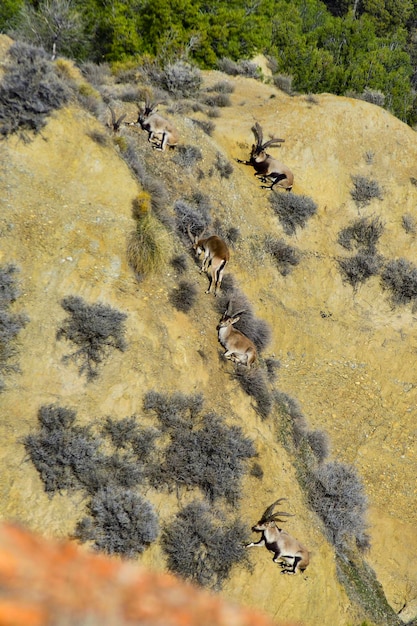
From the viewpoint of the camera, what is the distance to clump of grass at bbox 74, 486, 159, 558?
33.7 feet

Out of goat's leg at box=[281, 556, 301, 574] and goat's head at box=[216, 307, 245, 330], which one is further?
goat's head at box=[216, 307, 245, 330]

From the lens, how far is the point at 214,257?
15430 millimetres

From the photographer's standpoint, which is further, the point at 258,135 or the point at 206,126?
the point at 206,126

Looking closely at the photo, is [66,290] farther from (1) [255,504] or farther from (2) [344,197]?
(2) [344,197]

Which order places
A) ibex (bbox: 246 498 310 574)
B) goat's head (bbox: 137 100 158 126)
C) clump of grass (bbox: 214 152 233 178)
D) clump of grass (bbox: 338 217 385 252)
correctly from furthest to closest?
→ clump of grass (bbox: 338 217 385 252) → clump of grass (bbox: 214 152 233 178) → goat's head (bbox: 137 100 158 126) → ibex (bbox: 246 498 310 574)

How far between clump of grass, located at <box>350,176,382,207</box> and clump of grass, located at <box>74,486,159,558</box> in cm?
2051

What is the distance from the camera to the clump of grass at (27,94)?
14.2 metres

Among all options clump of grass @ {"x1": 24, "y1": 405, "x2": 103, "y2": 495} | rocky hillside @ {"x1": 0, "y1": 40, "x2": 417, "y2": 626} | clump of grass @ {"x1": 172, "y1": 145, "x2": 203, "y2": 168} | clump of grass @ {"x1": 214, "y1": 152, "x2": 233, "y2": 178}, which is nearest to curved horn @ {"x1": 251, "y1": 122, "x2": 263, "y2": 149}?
rocky hillside @ {"x1": 0, "y1": 40, "x2": 417, "y2": 626}

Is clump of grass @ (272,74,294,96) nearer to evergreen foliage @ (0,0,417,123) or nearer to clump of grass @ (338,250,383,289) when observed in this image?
evergreen foliage @ (0,0,417,123)

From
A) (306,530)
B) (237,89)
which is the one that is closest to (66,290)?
(306,530)

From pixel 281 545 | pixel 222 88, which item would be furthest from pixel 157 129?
pixel 281 545

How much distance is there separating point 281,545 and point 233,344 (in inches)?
220

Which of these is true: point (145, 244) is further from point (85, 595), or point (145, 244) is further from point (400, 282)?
point (400, 282)

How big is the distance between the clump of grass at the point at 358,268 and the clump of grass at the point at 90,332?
14382mm
